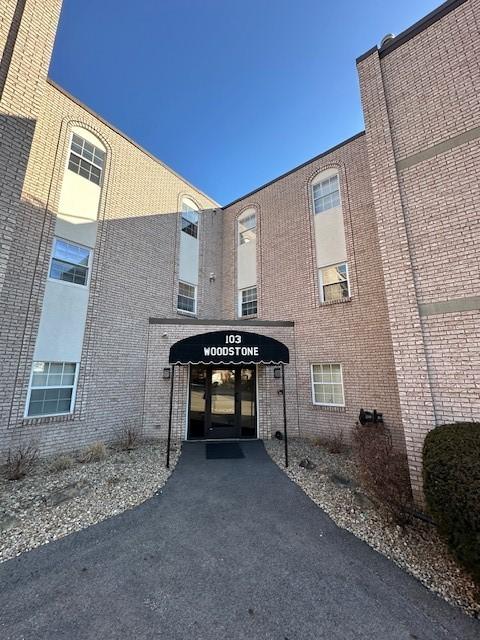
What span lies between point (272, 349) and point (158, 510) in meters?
5.20

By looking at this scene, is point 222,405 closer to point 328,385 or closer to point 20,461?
point 328,385

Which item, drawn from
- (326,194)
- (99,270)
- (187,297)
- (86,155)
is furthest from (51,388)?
(326,194)

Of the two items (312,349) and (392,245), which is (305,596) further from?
(312,349)

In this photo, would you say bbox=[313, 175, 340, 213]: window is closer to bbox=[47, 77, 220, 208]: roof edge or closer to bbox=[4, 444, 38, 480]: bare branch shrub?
bbox=[47, 77, 220, 208]: roof edge

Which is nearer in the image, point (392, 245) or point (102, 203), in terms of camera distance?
point (392, 245)

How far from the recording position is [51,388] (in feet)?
26.9

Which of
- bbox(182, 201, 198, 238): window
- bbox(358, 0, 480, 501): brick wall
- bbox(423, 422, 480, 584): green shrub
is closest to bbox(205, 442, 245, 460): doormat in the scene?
bbox(358, 0, 480, 501): brick wall

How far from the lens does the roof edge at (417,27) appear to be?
6.20m

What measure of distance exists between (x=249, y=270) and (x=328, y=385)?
22.2ft

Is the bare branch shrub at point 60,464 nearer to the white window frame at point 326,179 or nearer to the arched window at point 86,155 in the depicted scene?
the arched window at point 86,155

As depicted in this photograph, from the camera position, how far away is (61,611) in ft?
9.68

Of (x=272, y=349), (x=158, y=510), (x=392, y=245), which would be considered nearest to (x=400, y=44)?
(x=392, y=245)

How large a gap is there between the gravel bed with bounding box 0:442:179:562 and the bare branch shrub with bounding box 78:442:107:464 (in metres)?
0.17

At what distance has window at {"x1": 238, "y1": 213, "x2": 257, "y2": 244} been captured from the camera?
1447 centimetres
